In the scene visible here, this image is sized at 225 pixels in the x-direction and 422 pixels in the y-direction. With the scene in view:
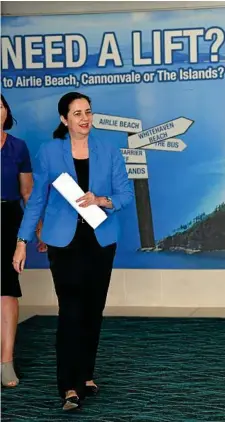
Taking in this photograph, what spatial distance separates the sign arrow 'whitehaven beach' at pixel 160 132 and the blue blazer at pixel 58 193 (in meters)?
2.70

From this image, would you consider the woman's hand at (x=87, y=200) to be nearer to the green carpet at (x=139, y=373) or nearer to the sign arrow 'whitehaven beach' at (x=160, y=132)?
the green carpet at (x=139, y=373)

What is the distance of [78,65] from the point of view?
6664 mm

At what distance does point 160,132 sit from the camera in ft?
21.7

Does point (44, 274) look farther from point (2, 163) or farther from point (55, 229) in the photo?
point (55, 229)

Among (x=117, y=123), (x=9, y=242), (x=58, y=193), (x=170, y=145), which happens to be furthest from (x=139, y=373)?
(x=117, y=123)

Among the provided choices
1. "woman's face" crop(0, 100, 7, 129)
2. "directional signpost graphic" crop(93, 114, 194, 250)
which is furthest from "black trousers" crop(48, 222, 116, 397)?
"directional signpost graphic" crop(93, 114, 194, 250)

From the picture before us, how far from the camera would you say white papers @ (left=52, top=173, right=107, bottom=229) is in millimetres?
3793

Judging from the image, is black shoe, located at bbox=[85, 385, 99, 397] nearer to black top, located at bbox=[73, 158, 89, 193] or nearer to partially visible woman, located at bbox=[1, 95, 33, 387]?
partially visible woman, located at bbox=[1, 95, 33, 387]

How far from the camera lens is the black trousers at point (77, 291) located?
386cm

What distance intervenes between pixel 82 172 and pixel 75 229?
0.94ft

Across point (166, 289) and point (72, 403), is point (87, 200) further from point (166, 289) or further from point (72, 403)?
point (166, 289)

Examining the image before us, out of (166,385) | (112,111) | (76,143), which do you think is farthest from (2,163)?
(112,111)

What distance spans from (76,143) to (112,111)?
275cm

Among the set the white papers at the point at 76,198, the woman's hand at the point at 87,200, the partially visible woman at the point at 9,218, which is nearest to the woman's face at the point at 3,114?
the partially visible woman at the point at 9,218
